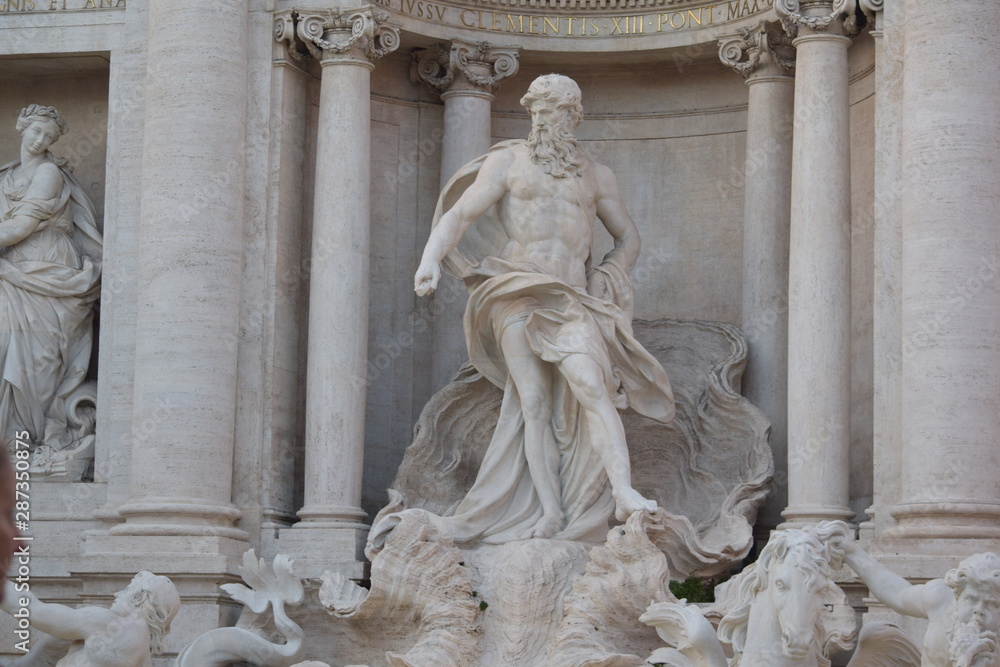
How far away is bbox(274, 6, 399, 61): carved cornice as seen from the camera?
11.3 metres

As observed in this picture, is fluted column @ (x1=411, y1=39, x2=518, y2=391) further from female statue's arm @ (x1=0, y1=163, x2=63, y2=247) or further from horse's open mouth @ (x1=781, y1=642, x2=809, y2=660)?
horse's open mouth @ (x1=781, y1=642, x2=809, y2=660)

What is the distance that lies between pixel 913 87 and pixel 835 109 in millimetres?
894

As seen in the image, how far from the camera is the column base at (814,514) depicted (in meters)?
10.2

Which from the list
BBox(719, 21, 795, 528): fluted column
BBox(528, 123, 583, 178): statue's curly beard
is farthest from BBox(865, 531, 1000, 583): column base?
BBox(528, 123, 583, 178): statue's curly beard

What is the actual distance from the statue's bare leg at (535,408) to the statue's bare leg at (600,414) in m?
0.27

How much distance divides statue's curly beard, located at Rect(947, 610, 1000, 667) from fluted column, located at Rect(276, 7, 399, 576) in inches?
191

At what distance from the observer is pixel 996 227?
9.58 metres

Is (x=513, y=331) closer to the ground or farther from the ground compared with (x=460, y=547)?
farther from the ground

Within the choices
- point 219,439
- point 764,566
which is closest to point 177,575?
point 219,439

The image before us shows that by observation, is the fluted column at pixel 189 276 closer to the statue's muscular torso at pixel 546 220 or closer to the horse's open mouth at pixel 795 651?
the statue's muscular torso at pixel 546 220

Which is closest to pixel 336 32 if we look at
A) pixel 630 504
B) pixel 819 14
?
pixel 819 14

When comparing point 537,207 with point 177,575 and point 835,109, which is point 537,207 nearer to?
point 835,109

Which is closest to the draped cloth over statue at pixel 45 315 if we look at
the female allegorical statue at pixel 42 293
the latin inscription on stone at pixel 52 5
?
the female allegorical statue at pixel 42 293

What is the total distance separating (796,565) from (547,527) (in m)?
2.92
